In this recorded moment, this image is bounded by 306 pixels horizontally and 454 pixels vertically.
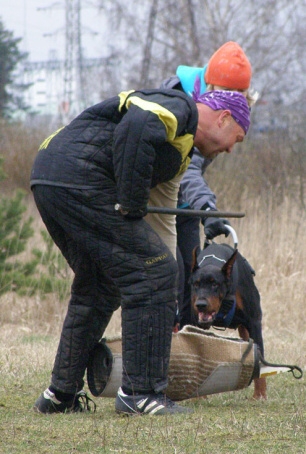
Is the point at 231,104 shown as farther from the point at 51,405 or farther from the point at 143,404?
the point at 51,405

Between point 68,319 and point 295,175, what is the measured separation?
7.47m

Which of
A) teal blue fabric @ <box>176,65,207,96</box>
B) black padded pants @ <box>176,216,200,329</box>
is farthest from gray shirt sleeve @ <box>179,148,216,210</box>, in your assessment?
teal blue fabric @ <box>176,65,207,96</box>

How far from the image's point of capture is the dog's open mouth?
14.9ft

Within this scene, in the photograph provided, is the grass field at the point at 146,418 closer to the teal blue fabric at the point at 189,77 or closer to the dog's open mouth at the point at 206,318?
the dog's open mouth at the point at 206,318

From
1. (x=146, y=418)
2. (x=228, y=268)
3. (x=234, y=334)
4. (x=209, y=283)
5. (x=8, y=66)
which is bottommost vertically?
(x=8, y=66)

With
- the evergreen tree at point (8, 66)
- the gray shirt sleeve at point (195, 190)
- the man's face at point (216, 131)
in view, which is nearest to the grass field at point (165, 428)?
the gray shirt sleeve at point (195, 190)

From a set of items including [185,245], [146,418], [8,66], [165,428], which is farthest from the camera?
[8,66]

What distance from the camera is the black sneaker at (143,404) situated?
3494 mm

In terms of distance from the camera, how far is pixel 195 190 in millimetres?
4445

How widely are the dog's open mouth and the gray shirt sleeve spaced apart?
669mm

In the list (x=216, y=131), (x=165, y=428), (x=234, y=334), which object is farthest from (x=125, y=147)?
(x=234, y=334)

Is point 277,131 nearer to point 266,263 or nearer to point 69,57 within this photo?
point 266,263

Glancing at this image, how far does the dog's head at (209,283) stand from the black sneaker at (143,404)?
1.06 m

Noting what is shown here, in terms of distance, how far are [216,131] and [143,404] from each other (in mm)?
1325
